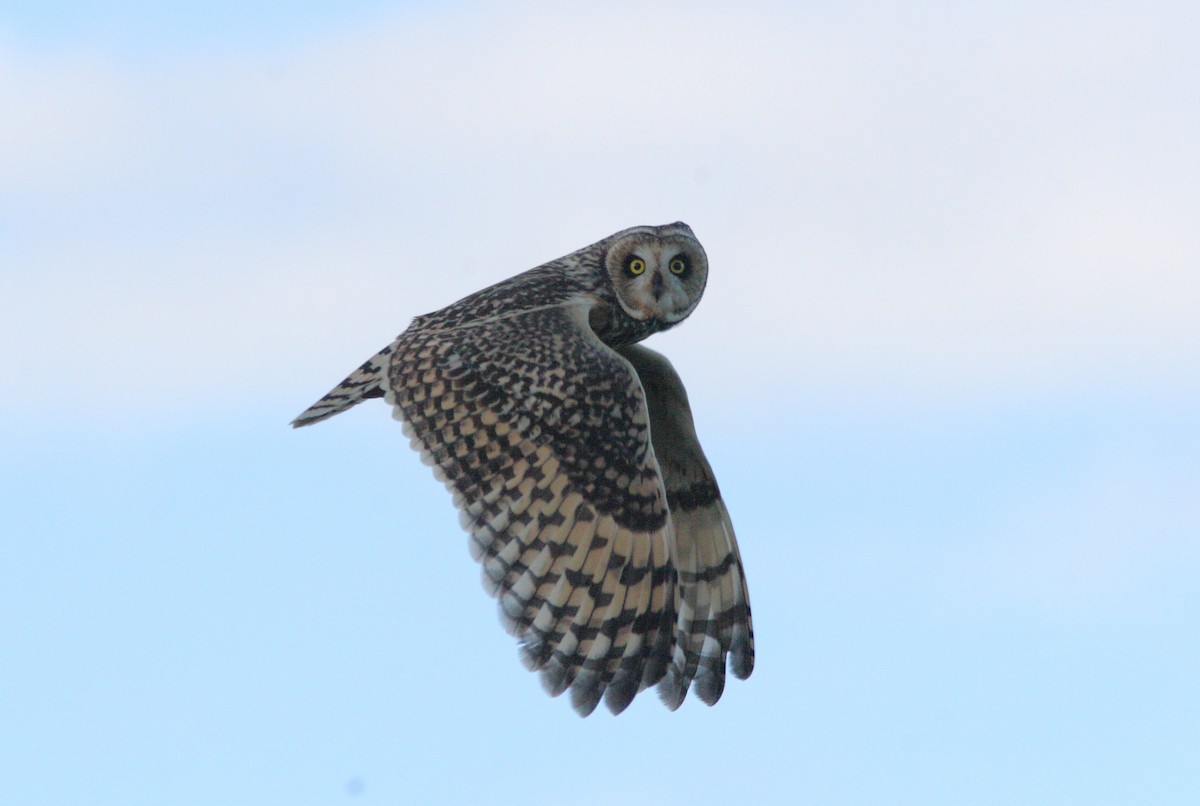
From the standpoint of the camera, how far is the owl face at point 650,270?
34.9 feet

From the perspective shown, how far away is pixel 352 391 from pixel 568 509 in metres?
1.65

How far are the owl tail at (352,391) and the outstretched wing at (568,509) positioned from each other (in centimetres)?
73

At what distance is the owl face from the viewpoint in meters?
10.6

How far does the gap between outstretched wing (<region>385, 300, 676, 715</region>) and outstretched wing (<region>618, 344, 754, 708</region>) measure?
0.96 metres

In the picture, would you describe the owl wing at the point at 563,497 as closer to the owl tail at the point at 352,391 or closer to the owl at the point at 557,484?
the owl at the point at 557,484

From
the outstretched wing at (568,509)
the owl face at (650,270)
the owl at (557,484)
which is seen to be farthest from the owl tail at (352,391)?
the owl face at (650,270)

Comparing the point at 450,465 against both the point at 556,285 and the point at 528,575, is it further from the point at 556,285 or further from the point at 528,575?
the point at 556,285

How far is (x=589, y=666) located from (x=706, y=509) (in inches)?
67.3

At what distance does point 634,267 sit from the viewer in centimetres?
1067

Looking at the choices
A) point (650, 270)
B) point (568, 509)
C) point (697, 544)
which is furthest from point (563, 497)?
point (650, 270)

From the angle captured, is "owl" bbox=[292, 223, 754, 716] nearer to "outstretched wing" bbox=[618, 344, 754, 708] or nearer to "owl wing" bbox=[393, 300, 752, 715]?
"owl wing" bbox=[393, 300, 752, 715]

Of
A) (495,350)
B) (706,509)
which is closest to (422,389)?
(495,350)

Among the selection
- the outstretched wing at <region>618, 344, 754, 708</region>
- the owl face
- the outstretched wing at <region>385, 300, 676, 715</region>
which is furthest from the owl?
the owl face

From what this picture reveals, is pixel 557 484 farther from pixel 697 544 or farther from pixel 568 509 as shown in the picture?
pixel 697 544
